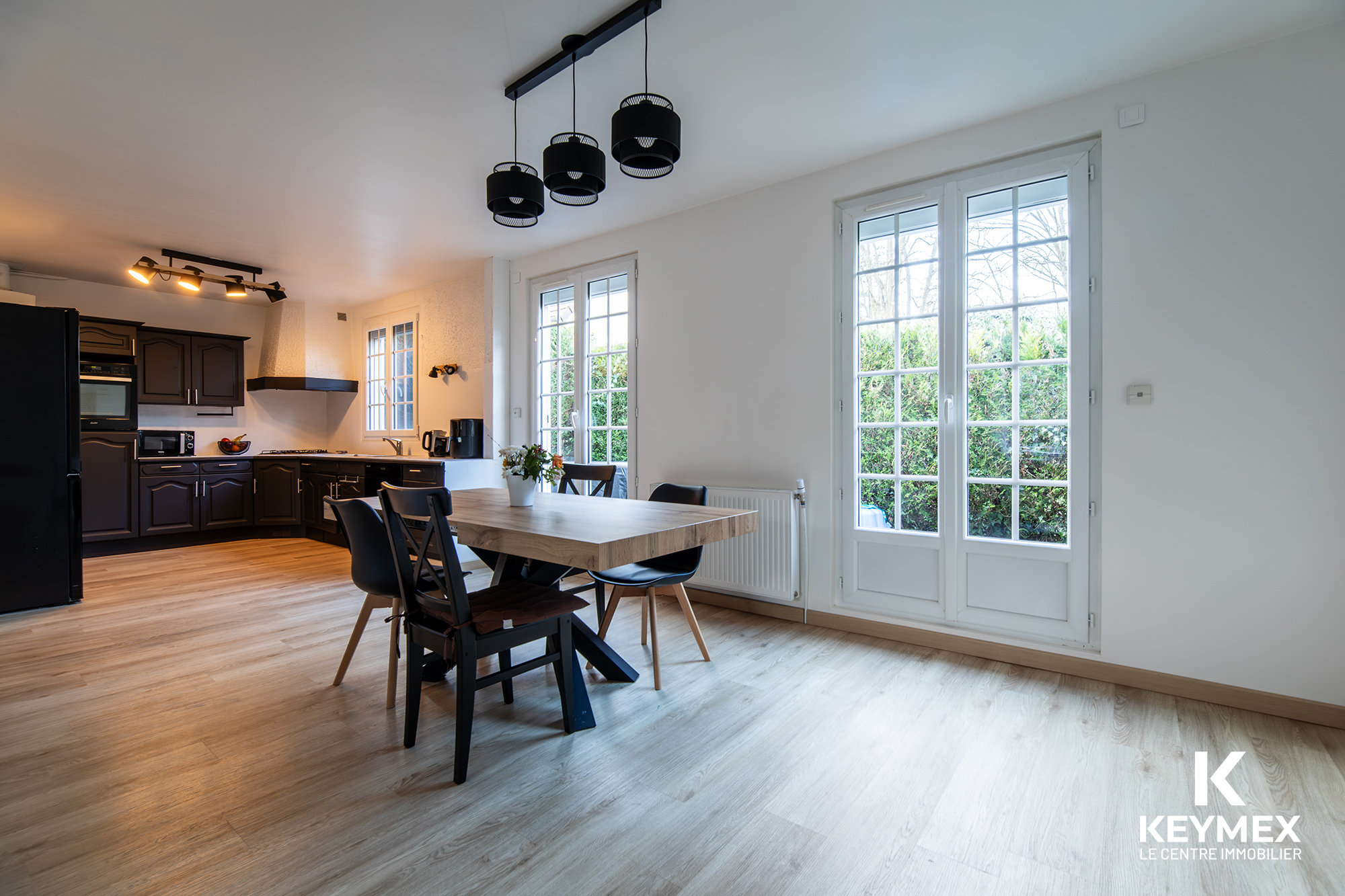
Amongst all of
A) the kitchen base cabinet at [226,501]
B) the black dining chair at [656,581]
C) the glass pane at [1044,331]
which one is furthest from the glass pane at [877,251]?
the kitchen base cabinet at [226,501]

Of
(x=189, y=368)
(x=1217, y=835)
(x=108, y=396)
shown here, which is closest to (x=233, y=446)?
(x=189, y=368)

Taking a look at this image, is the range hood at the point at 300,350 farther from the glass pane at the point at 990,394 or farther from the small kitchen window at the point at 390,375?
the glass pane at the point at 990,394

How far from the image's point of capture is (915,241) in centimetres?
338

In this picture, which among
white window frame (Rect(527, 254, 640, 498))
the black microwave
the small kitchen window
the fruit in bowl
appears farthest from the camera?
the fruit in bowl

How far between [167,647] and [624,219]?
3856 mm

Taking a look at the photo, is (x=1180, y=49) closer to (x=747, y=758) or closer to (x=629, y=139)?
(x=629, y=139)

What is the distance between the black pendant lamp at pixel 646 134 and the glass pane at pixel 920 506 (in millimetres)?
2157

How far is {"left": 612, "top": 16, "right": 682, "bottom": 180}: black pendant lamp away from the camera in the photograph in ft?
6.99

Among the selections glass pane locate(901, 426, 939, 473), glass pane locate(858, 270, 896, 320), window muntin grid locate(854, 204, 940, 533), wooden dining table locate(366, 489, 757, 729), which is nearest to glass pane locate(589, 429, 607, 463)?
wooden dining table locate(366, 489, 757, 729)

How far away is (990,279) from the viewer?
10.3 feet

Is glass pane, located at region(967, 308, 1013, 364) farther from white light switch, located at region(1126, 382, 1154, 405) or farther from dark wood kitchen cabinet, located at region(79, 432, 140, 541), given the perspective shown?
dark wood kitchen cabinet, located at region(79, 432, 140, 541)

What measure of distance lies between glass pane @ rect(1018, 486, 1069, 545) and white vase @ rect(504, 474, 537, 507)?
2.43 metres

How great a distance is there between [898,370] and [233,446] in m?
7.36

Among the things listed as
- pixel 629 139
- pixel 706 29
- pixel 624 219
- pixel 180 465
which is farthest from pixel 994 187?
pixel 180 465
